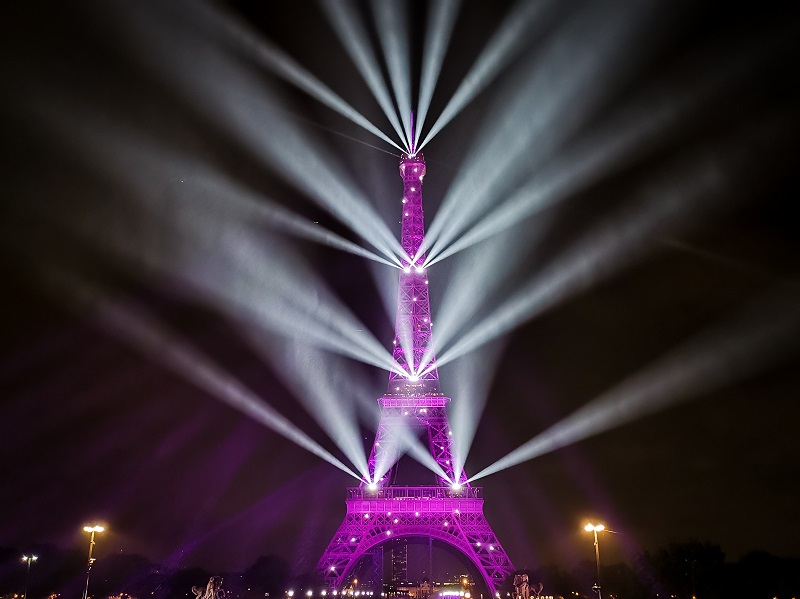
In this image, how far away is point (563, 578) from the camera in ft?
175

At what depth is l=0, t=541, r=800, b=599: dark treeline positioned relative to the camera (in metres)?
43.8

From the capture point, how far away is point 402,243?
5516 centimetres

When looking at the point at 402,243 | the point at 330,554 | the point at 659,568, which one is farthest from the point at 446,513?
the point at 402,243

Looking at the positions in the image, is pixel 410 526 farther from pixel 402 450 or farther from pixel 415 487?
pixel 402 450

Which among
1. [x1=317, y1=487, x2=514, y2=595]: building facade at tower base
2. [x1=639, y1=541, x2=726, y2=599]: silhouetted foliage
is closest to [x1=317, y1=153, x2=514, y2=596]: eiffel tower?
[x1=317, y1=487, x2=514, y2=595]: building facade at tower base

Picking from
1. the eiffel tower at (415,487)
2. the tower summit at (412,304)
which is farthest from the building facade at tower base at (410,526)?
the tower summit at (412,304)

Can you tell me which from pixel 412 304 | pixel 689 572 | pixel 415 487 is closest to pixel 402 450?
pixel 415 487

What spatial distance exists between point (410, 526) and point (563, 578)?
15065 mm

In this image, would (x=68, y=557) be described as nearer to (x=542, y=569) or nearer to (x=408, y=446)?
(x=408, y=446)

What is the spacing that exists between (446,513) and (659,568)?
15.2 metres

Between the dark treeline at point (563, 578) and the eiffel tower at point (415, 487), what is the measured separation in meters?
3.91

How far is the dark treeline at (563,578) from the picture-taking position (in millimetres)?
43844

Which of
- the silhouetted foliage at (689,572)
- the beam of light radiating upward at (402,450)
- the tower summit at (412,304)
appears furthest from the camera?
the tower summit at (412,304)

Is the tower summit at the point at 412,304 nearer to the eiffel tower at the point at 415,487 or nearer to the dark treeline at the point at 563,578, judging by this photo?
the eiffel tower at the point at 415,487
